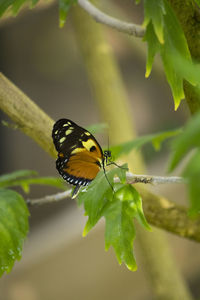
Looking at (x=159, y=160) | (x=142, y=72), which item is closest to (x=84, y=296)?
(x=159, y=160)

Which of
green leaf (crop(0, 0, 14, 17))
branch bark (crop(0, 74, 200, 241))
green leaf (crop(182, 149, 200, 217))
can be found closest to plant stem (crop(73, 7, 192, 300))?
branch bark (crop(0, 74, 200, 241))

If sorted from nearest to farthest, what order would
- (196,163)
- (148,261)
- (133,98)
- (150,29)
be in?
(196,163)
(150,29)
(148,261)
(133,98)

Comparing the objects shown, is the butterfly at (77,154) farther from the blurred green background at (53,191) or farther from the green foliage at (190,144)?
the blurred green background at (53,191)

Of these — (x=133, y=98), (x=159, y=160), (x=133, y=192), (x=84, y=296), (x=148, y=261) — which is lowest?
(x=159, y=160)

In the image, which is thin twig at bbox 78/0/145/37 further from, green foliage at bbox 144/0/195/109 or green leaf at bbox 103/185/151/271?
green leaf at bbox 103/185/151/271

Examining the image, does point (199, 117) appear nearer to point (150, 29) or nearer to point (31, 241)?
point (150, 29)

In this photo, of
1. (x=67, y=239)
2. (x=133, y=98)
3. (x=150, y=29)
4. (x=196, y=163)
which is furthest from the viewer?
(x=133, y=98)

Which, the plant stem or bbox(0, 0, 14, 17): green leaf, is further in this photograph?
the plant stem

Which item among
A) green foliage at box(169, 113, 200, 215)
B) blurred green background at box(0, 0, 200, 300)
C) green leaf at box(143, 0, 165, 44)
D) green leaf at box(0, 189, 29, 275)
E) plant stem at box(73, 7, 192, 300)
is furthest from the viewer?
blurred green background at box(0, 0, 200, 300)

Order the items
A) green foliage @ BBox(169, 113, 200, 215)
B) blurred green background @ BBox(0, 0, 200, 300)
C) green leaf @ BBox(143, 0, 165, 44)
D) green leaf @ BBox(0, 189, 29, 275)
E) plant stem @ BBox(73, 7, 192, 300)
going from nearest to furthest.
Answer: green foliage @ BBox(169, 113, 200, 215), green leaf @ BBox(143, 0, 165, 44), green leaf @ BBox(0, 189, 29, 275), plant stem @ BBox(73, 7, 192, 300), blurred green background @ BBox(0, 0, 200, 300)
